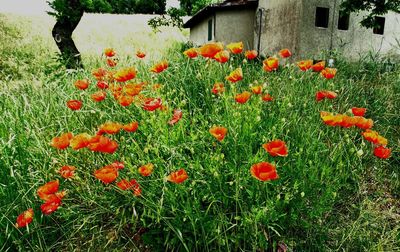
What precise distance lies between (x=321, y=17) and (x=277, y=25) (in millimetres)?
1964

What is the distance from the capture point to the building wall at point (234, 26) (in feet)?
60.9

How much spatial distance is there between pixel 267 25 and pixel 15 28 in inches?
481

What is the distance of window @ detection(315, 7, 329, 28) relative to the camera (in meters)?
14.4

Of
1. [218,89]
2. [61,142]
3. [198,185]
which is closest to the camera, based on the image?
[61,142]

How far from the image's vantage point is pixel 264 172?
5.65ft

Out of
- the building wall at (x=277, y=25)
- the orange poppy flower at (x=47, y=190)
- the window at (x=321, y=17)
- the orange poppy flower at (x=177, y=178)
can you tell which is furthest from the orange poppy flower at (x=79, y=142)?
the window at (x=321, y=17)

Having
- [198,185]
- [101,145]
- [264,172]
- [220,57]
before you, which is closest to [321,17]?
[220,57]

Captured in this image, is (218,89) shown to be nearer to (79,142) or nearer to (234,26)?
(79,142)

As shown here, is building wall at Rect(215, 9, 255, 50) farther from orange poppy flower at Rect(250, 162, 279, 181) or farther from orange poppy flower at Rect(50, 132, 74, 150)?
orange poppy flower at Rect(250, 162, 279, 181)

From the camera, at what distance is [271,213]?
1.96 metres

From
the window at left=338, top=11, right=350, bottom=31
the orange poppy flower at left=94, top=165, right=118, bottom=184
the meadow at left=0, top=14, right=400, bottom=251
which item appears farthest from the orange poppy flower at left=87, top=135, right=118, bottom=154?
the window at left=338, top=11, right=350, bottom=31

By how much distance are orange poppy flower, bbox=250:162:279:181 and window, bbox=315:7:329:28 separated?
14.0 meters

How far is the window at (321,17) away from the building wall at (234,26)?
170 inches

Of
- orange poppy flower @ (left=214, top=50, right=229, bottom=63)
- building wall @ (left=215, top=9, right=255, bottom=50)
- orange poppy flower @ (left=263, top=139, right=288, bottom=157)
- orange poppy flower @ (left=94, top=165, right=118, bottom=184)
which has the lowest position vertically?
orange poppy flower @ (left=94, top=165, right=118, bottom=184)
